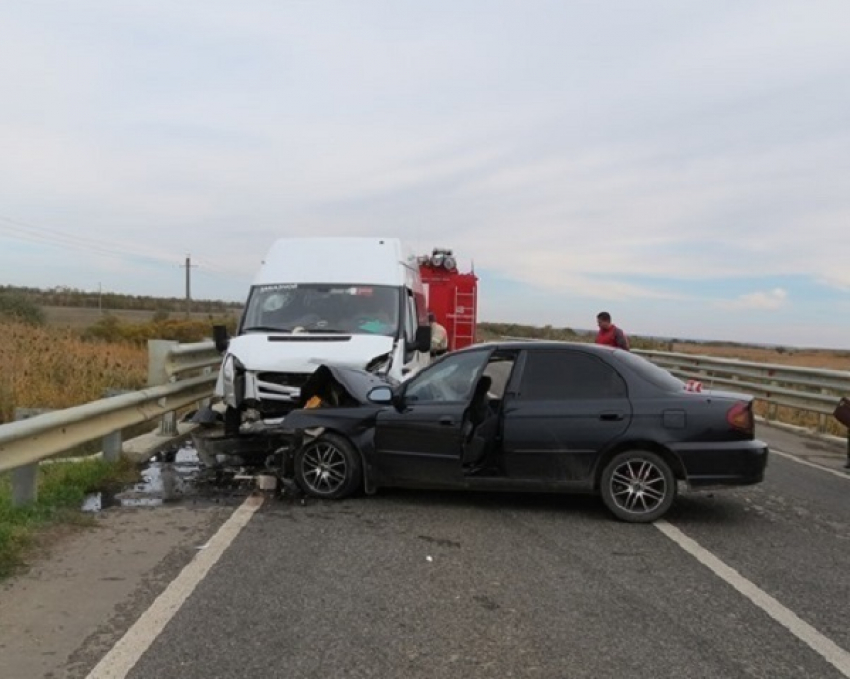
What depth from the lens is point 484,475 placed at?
7.14m

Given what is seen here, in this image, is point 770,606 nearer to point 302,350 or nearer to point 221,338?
point 302,350

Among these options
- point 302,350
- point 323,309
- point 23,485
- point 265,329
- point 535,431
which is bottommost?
point 23,485

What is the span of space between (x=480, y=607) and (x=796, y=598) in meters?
1.98

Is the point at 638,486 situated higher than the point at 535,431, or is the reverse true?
the point at 535,431

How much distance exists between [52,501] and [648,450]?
5.03 m

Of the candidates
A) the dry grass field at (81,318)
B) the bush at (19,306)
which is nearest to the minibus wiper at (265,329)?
the dry grass field at (81,318)

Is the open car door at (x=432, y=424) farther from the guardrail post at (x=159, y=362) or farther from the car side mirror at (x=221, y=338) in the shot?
the guardrail post at (x=159, y=362)

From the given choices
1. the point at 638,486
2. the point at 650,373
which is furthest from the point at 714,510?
the point at 650,373

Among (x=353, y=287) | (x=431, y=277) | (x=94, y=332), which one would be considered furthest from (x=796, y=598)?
(x=94, y=332)

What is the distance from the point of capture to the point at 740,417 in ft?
22.4

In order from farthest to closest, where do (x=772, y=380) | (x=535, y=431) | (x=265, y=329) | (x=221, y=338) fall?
1. (x=772, y=380)
2. (x=221, y=338)
3. (x=265, y=329)
4. (x=535, y=431)

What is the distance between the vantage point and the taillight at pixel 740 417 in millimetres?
6801

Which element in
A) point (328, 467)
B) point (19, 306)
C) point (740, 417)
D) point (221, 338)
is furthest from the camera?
point (19, 306)

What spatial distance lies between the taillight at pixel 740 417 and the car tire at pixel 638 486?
2.14ft
